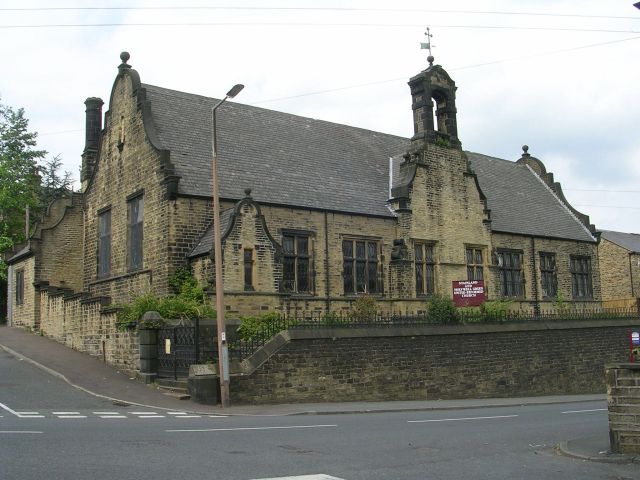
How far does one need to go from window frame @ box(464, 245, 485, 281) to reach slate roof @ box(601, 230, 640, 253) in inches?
839

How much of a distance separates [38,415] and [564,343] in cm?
1984

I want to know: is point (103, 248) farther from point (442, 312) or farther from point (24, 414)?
point (24, 414)

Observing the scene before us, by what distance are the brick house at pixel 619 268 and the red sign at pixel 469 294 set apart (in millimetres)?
26434

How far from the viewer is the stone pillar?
988cm

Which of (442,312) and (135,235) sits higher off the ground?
(135,235)

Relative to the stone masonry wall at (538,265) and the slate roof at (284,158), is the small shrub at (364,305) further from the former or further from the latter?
the stone masonry wall at (538,265)

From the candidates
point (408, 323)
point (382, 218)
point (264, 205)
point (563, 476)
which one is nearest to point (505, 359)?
point (408, 323)

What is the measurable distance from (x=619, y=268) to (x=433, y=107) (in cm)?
2472

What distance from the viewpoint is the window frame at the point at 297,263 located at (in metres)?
25.6

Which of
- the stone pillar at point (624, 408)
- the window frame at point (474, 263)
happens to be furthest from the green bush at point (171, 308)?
the window frame at point (474, 263)

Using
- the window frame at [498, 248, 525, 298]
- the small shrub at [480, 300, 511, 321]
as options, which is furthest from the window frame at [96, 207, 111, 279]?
the window frame at [498, 248, 525, 298]

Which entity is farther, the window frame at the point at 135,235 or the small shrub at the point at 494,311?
the window frame at the point at 135,235

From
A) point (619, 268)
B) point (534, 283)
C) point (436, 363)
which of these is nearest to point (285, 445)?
point (436, 363)

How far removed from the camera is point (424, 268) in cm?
2944
